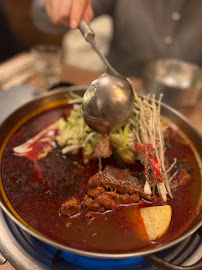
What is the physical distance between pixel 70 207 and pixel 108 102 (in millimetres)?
690

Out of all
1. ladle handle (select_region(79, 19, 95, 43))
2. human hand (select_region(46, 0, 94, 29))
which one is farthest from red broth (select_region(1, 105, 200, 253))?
human hand (select_region(46, 0, 94, 29))

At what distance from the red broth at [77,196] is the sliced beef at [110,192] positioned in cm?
5

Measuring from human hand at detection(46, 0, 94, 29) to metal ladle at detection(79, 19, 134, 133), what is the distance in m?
0.59

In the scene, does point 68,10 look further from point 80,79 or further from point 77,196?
point 77,196

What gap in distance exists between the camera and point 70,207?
1479 mm

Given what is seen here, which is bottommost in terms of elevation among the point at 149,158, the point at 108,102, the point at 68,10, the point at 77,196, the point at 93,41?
the point at 77,196

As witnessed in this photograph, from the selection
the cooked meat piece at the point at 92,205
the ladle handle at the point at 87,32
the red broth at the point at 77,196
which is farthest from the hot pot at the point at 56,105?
the ladle handle at the point at 87,32

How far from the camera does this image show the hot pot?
4.13 feet

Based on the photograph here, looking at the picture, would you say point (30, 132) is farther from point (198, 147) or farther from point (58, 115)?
point (198, 147)

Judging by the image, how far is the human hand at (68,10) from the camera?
6.46ft

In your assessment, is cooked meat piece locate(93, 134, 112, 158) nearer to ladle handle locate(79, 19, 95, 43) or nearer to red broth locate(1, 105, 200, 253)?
red broth locate(1, 105, 200, 253)

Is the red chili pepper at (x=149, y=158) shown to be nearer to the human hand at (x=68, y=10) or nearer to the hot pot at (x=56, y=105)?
the hot pot at (x=56, y=105)

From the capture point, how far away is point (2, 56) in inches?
209

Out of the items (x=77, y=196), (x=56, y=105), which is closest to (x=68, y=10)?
(x=56, y=105)
